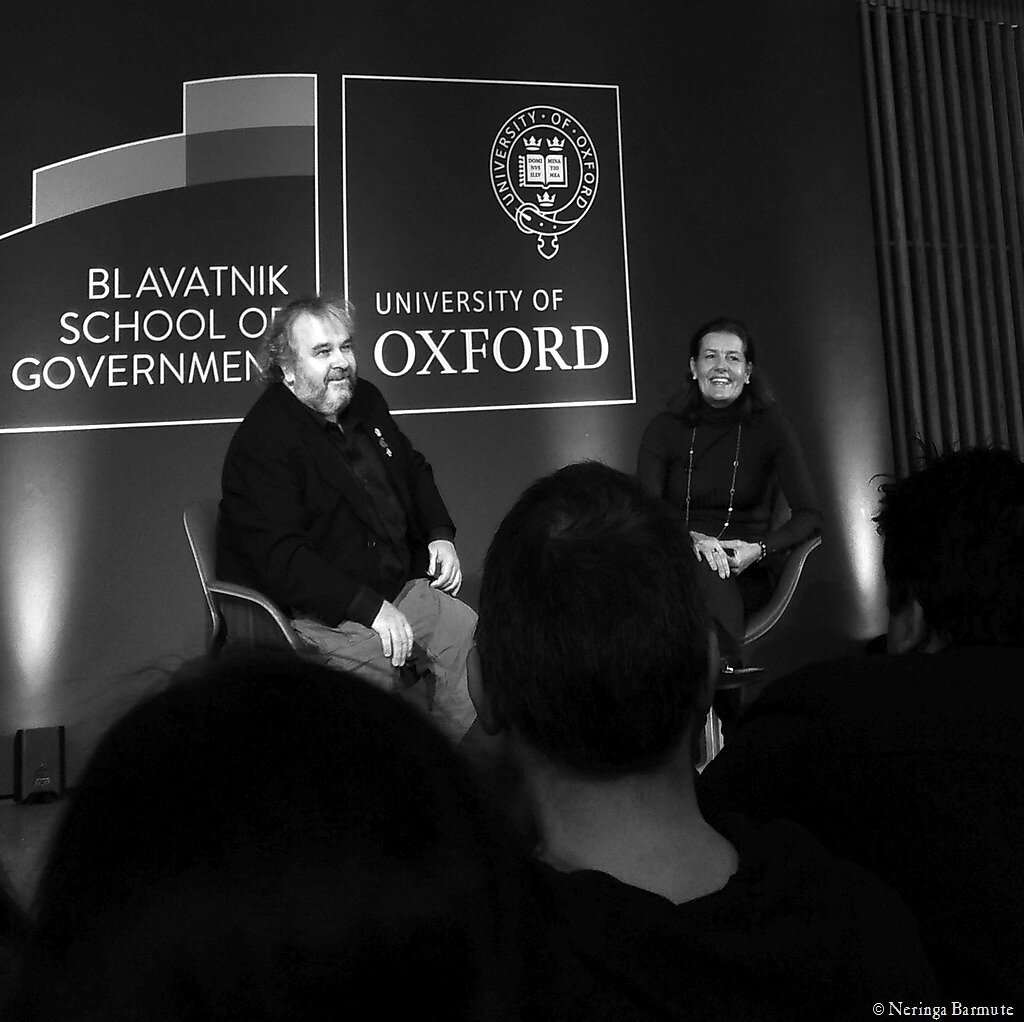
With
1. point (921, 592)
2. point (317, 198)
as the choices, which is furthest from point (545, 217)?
Answer: point (921, 592)

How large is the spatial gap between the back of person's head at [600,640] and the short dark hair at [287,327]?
2.40m

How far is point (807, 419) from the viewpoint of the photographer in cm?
499

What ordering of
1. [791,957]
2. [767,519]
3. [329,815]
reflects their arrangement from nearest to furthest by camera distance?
[329,815]
[791,957]
[767,519]

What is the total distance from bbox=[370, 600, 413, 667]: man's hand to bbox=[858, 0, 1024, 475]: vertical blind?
10.8 feet

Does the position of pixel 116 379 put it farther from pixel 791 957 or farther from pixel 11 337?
pixel 791 957

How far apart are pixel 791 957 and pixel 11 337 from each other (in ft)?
15.3

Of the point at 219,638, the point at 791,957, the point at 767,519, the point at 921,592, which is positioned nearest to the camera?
the point at 791,957

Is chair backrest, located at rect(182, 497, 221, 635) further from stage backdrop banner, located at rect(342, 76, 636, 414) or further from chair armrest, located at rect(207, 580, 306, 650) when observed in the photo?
stage backdrop banner, located at rect(342, 76, 636, 414)

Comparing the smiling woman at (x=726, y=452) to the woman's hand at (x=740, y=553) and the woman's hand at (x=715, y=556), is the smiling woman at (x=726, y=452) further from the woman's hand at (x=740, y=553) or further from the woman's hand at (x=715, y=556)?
the woman's hand at (x=715, y=556)

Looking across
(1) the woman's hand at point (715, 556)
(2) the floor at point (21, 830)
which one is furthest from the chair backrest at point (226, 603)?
(1) the woman's hand at point (715, 556)

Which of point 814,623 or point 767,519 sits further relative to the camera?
point 814,623

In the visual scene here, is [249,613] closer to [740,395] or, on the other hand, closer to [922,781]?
[740,395]

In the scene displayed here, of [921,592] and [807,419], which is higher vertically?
[807,419]

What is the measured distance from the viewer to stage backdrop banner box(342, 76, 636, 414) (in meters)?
4.81
